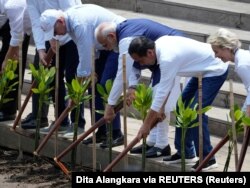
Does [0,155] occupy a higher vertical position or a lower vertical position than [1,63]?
lower

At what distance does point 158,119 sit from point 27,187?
1.46m

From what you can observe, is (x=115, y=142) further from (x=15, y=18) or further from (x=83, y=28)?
(x=15, y=18)

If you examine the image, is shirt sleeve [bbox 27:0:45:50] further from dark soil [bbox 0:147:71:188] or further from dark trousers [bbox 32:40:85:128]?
dark soil [bbox 0:147:71:188]

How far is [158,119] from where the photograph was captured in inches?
402

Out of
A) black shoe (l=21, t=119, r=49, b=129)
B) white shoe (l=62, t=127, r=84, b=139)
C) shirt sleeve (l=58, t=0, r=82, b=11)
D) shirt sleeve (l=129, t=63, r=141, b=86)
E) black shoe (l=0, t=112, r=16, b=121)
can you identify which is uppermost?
shirt sleeve (l=58, t=0, r=82, b=11)

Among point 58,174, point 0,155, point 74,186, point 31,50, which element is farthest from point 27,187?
point 31,50

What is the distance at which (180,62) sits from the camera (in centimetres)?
998

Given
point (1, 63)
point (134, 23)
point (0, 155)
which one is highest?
point (134, 23)

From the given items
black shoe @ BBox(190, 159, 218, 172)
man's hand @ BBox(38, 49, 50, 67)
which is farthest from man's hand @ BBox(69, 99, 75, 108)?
black shoe @ BBox(190, 159, 218, 172)

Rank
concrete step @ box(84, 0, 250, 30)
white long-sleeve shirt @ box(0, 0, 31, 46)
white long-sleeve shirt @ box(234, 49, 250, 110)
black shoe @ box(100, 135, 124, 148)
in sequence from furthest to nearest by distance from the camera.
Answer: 1. concrete step @ box(84, 0, 250, 30)
2. white long-sleeve shirt @ box(0, 0, 31, 46)
3. black shoe @ box(100, 135, 124, 148)
4. white long-sleeve shirt @ box(234, 49, 250, 110)

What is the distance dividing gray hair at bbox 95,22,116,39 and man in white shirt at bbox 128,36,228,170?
19.6 inches

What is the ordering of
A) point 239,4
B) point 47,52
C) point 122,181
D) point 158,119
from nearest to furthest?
point 122,181 → point 158,119 → point 47,52 → point 239,4

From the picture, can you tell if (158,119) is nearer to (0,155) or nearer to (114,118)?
(114,118)

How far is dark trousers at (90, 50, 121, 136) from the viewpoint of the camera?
35.8 ft
